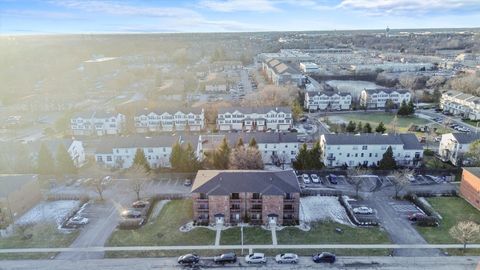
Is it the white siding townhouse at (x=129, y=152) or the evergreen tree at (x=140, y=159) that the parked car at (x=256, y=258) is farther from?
the white siding townhouse at (x=129, y=152)

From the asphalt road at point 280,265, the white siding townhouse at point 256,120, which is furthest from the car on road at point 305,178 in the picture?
the white siding townhouse at point 256,120

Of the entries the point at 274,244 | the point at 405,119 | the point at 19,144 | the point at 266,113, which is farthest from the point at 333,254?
the point at 405,119

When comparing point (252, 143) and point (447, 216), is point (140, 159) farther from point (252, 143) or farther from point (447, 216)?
point (447, 216)

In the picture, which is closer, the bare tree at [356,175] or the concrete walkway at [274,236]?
the concrete walkway at [274,236]

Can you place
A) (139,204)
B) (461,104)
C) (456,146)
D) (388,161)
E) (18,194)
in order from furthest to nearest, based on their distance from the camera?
(461,104) → (456,146) → (388,161) → (139,204) → (18,194)

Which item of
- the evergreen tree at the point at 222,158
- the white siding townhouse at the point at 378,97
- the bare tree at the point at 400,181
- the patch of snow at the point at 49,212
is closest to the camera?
the patch of snow at the point at 49,212

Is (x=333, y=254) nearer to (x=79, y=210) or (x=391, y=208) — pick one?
(x=391, y=208)

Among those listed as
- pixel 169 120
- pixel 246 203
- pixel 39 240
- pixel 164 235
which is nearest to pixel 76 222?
pixel 39 240
